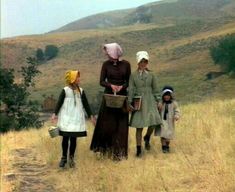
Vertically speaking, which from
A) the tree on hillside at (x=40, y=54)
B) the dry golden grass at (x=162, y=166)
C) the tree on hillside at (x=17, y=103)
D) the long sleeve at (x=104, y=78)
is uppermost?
the long sleeve at (x=104, y=78)

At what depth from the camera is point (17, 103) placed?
24141mm

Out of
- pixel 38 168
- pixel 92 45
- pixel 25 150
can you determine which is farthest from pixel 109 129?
pixel 92 45

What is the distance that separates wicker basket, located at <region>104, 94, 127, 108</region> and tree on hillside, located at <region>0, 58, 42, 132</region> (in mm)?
14399

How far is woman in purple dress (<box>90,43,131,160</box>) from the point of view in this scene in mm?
9133

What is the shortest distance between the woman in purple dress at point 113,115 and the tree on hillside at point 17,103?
45.8ft

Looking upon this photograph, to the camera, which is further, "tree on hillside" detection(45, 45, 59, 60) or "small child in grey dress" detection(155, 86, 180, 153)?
"tree on hillside" detection(45, 45, 59, 60)

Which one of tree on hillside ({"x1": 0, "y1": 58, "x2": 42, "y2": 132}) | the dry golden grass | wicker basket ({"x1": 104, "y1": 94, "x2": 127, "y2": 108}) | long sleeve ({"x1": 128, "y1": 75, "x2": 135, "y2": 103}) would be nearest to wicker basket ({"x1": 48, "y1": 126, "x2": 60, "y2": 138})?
the dry golden grass

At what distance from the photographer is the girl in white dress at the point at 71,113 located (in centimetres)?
897

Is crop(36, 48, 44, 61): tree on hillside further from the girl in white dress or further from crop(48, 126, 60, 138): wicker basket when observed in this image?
crop(48, 126, 60, 138): wicker basket

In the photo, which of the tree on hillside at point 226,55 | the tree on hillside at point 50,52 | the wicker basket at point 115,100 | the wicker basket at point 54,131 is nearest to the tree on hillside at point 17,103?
the wicker basket at point 54,131

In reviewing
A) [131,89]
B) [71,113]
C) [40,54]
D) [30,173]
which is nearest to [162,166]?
[131,89]

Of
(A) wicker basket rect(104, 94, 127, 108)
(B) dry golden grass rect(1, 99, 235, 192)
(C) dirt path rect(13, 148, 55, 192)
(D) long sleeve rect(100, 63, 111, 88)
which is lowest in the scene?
(C) dirt path rect(13, 148, 55, 192)

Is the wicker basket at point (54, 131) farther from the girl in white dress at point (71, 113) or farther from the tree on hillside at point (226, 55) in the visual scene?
the tree on hillside at point (226, 55)

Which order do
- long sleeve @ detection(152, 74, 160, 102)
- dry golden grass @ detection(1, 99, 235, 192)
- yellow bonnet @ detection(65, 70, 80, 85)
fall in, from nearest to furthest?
dry golden grass @ detection(1, 99, 235, 192) → yellow bonnet @ detection(65, 70, 80, 85) → long sleeve @ detection(152, 74, 160, 102)
